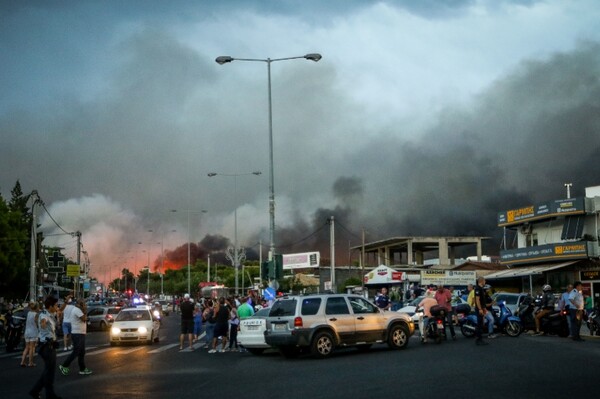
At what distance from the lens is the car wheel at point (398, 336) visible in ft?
68.9

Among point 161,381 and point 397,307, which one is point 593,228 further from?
point 161,381

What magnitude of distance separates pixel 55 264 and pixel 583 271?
1601 inches

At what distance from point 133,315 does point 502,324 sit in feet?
49.3

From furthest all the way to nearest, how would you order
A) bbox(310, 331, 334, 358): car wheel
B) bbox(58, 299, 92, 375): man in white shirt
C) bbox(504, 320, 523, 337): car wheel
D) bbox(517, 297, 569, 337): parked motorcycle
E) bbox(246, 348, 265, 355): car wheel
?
bbox(504, 320, 523, 337): car wheel < bbox(517, 297, 569, 337): parked motorcycle < bbox(246, 348, 265, 355): car wheel < bbox(310, 331, 334, 358): car wheel < bbox(58, 299, 92, 375): man in white shirt

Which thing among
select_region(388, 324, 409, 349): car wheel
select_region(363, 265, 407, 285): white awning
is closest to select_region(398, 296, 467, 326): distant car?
select_region(388, 324, 409, 349): car wheel

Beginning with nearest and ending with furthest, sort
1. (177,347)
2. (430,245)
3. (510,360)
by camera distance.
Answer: (510,360) < (177,347) < (430,245)

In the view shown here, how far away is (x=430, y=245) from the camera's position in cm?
9219

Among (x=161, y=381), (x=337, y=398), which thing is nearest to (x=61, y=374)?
(x=161, y=381)

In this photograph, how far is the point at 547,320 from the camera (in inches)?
958

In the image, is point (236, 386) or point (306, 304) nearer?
point (236, 386)

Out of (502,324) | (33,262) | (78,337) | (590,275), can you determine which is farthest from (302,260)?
(78,337)

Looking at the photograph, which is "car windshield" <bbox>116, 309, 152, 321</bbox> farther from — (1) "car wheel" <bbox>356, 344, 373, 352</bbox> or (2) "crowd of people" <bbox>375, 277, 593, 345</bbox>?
(2) "crowd of people" <bbox>375, 277, 593, 345</bbox>

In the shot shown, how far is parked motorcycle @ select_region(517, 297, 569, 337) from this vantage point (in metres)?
24.0

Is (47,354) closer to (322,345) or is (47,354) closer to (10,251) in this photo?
(322,345)
